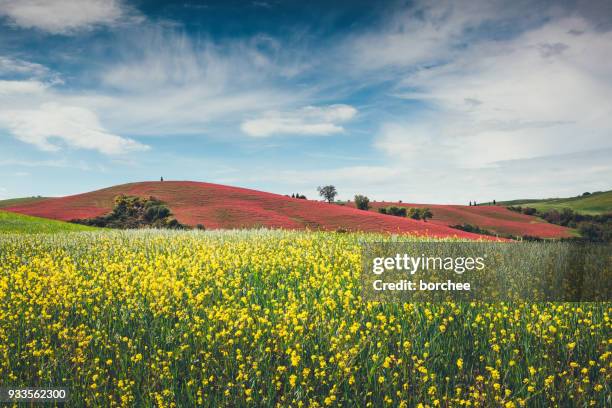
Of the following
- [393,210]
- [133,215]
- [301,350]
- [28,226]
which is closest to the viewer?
[301,350]

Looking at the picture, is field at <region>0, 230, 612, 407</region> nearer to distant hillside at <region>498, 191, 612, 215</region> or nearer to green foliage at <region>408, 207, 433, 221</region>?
green foliage at <region>408, 207, 433, 221</region>

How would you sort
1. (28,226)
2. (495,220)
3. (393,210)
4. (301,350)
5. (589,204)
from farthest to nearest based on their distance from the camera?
(589,204)
(495,220)
(393,210)
(28,226)
(301,350)

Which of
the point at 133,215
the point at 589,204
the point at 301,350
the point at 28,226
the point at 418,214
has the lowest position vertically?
the point at 301,350

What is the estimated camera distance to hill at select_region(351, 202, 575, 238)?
37.9 m

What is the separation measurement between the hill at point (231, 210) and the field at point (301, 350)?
1937cm

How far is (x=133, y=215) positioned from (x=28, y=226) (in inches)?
270

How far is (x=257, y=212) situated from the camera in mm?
34281

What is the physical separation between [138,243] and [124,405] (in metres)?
9.77

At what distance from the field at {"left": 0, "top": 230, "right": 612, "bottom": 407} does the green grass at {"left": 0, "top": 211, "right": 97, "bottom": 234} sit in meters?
22.5

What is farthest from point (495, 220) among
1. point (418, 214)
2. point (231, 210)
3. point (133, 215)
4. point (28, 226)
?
point (28, 226)

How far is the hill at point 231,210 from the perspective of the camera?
1188 inches

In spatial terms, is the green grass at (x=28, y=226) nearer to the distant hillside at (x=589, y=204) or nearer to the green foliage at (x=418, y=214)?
the green foliage at (x=418, y=214)

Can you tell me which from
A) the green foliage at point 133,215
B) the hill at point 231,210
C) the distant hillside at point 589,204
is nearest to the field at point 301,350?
the hill at point 231,210

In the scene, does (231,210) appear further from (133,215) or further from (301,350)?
(301,350)
